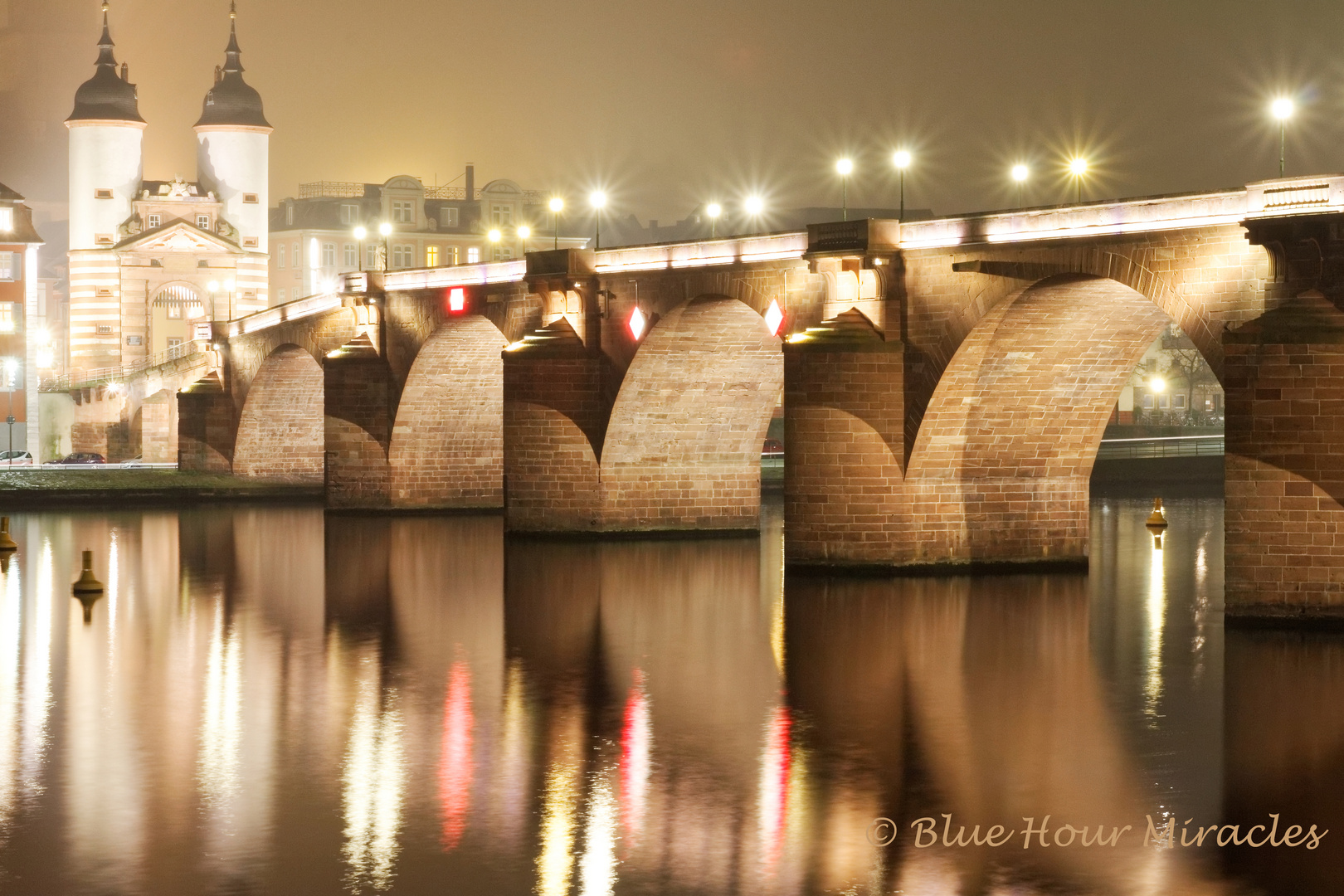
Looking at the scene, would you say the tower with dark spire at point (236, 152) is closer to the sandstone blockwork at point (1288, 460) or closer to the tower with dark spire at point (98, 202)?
the tower with dark spire at point (98, 202)

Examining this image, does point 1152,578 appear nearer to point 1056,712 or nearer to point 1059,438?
point 1059,438

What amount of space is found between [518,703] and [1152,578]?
652 inches

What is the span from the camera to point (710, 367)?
4019cm

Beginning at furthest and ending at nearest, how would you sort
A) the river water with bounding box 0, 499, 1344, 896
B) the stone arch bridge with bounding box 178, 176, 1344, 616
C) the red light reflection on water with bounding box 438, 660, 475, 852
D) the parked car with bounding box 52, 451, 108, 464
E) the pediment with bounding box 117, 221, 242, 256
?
1. the pediment with bounding box 117, 221, 242, 256
2. the parked car with bounding box 52, 451, 108, 464
3. the stone arch bridge with bounding box 178, 176, 1344, 616
4. the red light reflection on water with bounding box 438, 660, 475, 852
5. the river water with bounding box 0, 499, 1344, 896

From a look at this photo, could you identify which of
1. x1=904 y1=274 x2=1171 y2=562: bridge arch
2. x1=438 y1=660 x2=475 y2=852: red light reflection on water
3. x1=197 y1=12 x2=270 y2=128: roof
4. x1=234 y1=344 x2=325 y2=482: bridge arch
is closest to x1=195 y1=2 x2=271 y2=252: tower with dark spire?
x1=197 y1=12 x2=270 y2=128: roof

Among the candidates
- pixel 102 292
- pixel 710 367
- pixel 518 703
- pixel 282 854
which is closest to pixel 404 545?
pixel 710 367

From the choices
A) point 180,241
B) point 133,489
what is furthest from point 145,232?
point 133,489

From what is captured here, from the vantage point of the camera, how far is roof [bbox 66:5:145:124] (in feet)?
295

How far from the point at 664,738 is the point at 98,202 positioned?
7678 cm

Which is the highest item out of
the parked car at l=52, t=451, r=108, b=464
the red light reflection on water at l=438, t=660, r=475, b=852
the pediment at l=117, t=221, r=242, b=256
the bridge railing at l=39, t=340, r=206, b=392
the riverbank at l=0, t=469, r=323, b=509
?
the pediment at l=117, t=221, r=242, b=256

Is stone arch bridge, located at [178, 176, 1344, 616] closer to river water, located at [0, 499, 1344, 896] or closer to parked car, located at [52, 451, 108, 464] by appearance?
river water, located at [0, 499, 1344, 896]

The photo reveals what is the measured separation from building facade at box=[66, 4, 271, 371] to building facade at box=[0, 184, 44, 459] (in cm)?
1113

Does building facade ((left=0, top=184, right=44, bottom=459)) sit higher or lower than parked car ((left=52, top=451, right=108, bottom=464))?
higher

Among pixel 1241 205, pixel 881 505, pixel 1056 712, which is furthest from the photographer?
pixel 881 505
